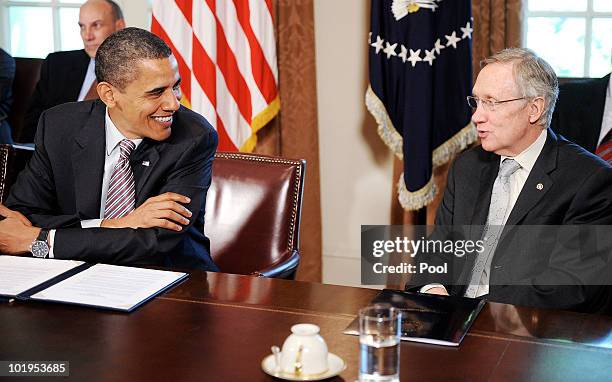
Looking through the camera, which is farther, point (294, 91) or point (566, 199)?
point (294, 91)

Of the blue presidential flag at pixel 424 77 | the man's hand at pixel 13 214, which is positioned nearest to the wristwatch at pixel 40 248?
the man's hand at pixel 13 214

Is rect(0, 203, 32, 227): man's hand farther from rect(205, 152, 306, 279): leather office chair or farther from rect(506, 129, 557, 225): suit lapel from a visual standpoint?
rect(506, 129, 557, 225): suit lapel

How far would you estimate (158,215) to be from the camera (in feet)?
8.30

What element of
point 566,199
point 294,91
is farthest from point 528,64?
point 294,91

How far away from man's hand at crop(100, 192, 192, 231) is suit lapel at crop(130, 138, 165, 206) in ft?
0.45

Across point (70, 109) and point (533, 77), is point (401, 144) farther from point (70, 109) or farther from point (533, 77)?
point (70, 109)

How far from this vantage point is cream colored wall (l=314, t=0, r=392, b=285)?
4.61 m

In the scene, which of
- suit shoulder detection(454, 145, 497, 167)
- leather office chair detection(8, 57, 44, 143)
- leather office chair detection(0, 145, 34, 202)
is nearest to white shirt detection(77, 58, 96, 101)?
leather office chair detection(8, 57, 44, 143)

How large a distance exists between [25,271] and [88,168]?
0.54m

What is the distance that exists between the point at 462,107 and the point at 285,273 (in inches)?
65.5

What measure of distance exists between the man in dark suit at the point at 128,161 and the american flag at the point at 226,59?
1544 mm

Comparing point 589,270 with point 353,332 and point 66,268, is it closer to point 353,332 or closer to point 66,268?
point 353,332

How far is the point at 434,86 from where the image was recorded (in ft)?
13.4

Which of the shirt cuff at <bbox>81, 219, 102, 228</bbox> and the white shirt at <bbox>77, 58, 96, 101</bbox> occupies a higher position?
the white shirt at <bbox>77, 58, 96, 101</bbox>
